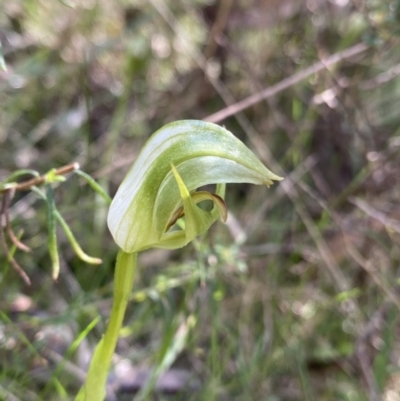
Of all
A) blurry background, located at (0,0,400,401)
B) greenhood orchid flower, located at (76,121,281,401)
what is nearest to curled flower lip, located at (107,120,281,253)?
greenhood orchid flower, located at (76,121,281,401)

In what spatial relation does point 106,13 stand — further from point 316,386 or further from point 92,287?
point 316,386

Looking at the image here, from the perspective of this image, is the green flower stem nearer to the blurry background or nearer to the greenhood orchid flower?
the greenhood orchid flower

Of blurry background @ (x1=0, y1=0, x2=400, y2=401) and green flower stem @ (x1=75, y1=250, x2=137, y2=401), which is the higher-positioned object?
green flower stem @ (x1=75, y1=250, x2=137, y2=401)

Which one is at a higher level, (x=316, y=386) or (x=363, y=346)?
(x=363, y=346)

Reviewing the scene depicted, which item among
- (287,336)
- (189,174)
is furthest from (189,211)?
(287,336)

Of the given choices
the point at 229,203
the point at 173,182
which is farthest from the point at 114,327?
the point at 229,203

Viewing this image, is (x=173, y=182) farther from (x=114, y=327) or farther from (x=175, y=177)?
(x=114, y=327)
